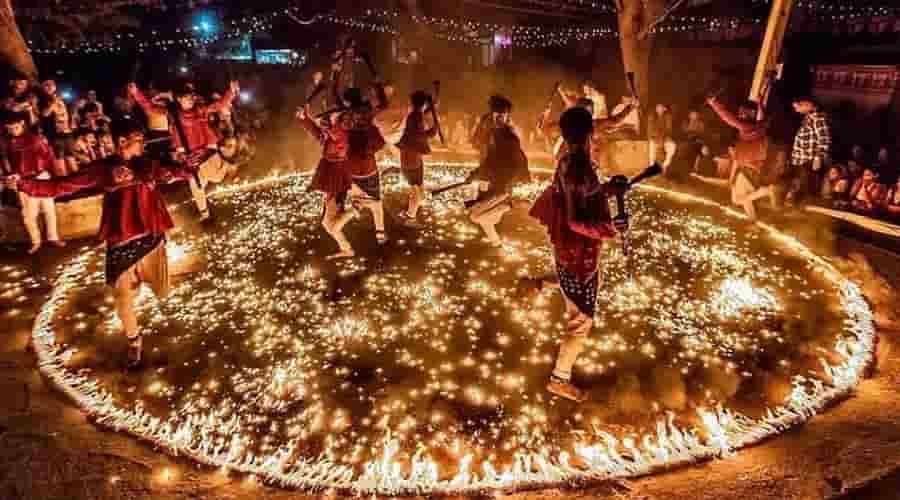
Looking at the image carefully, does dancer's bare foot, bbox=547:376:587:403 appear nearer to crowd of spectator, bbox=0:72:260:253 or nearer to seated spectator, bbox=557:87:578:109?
crowd of spectator, bbox=0:72:260:253

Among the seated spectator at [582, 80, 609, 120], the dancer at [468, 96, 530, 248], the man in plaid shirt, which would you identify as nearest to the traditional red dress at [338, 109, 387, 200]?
the dancer at [468, 96, 530, 248]

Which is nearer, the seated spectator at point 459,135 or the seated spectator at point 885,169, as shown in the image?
the seated spectator at point 885,169

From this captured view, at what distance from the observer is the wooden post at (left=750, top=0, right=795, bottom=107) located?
34.5 feet

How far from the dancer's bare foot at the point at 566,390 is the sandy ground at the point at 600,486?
3.11 ft

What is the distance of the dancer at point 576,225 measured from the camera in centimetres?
435

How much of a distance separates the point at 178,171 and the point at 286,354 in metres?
2.10

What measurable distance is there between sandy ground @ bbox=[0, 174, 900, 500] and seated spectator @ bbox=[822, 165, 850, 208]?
20.5 feet

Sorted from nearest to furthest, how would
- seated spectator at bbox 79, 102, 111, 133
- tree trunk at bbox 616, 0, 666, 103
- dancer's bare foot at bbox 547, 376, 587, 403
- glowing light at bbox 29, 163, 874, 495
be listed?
1. glowing light at bbox 29, 163, 874, 495
2. dancer's bare foot at bbox 547, 376, 587, 403
3. seated spectator at bbox 79, 102, 111, 133
4. tree trunk at bbox 616, 0, 666, 103

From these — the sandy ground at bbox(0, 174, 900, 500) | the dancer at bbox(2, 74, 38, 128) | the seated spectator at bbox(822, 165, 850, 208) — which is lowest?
the sandy ground at bbox(0, 174, 900, 500)

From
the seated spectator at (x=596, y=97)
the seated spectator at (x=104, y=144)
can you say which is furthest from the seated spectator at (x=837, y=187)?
the seated spectator at (x=104, y=144)

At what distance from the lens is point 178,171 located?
5.44 m

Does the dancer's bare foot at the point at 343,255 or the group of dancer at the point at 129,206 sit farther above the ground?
the group of dancer at the point at 129,206

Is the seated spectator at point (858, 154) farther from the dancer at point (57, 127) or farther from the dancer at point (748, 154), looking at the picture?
the dancer at point (57, 127)

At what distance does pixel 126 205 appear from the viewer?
505 centimetres
